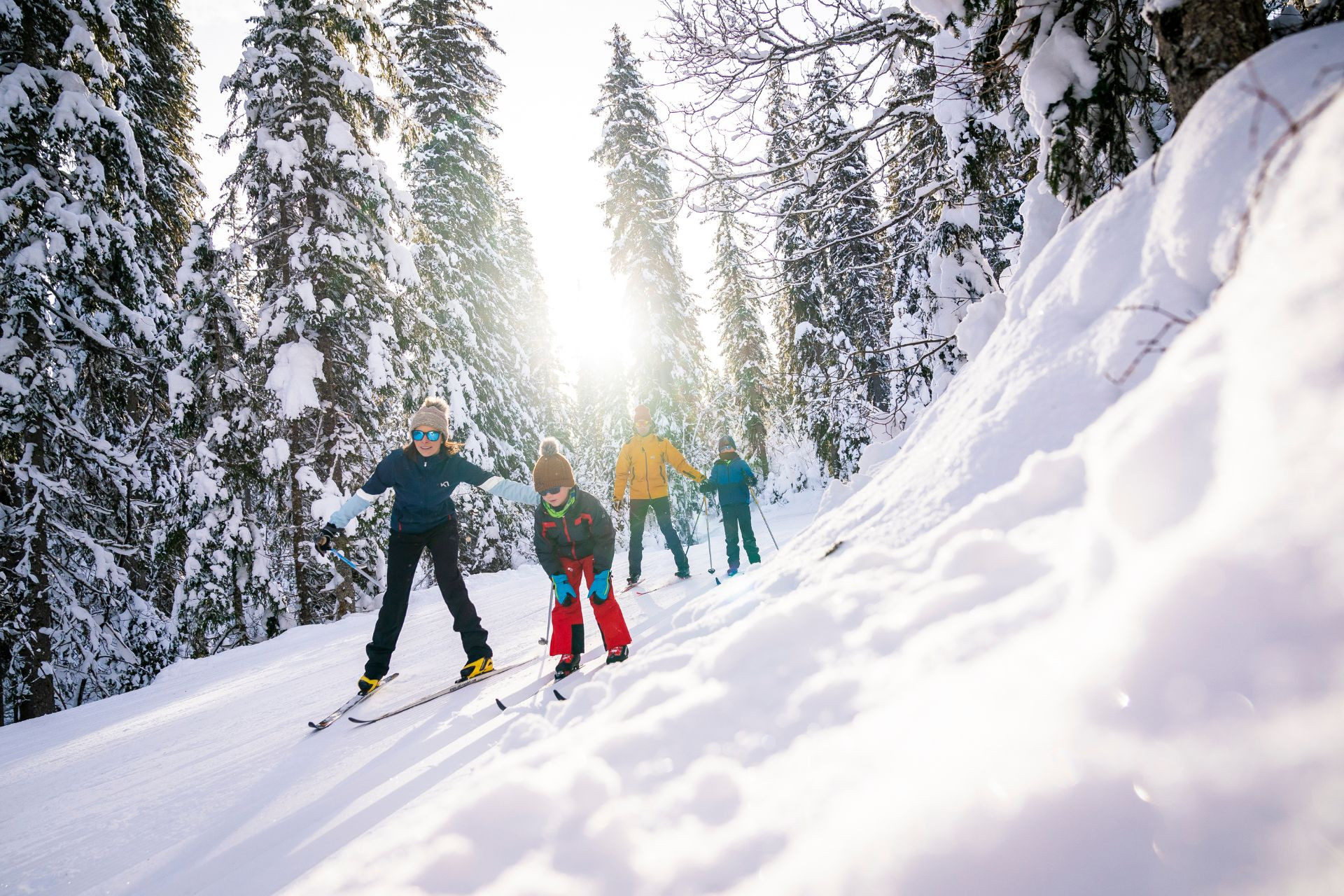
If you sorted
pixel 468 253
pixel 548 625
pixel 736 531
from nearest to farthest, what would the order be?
1. pixel 548 625
2. pixel 736 531
3. pixel 468 253

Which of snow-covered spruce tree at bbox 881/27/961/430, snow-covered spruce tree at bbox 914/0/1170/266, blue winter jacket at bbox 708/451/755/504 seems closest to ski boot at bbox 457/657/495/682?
blue winter jacket at bbox 708/451/755/504

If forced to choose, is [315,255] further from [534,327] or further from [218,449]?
[534,327]

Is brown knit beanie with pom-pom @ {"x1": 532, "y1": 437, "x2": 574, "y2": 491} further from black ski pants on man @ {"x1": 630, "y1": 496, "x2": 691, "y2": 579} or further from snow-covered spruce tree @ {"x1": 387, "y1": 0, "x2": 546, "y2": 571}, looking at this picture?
snow-covered spruce tree @ {"x1": 387, "y1": 0, "x2": 546, "y2": 571}

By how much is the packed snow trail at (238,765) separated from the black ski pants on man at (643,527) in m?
1.32

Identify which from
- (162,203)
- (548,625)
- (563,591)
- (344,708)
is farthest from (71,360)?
(563,591)

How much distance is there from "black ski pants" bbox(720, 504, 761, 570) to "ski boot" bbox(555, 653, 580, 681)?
3.20 metres

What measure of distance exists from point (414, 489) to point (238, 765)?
1990 millimetres

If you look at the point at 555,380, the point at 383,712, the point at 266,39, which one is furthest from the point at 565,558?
the point at 555,380

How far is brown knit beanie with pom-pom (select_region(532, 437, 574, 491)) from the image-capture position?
164 inches

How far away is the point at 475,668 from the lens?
4.48 metres

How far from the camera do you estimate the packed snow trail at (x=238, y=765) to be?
8.13 ft

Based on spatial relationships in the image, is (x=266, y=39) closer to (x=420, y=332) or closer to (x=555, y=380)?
(x=420, y=332)

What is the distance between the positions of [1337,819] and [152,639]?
13248 mm

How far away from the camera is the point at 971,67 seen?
3744mm
